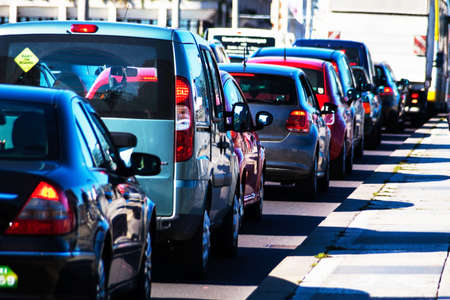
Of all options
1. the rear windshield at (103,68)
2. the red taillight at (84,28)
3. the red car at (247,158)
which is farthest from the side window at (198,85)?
the red car at (247,158)

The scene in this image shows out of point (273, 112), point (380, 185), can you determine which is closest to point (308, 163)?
point (273, 112)

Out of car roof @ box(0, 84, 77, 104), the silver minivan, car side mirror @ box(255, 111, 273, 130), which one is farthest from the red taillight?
car side mirror @ box(255, 111, 273, 130)

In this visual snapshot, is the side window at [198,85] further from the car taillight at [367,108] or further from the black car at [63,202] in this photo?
the car taillight at [367,108]

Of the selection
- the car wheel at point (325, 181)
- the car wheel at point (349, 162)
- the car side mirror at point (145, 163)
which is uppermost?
the car side mirror at point (145, 163)

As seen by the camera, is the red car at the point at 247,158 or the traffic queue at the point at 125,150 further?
the red car at the point at 247,158

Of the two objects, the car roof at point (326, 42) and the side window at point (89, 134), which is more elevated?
the side window at point (89, 134)

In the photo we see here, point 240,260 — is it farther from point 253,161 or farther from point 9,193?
point 9,193

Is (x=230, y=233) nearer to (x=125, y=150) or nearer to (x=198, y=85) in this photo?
(x=198, y=85)

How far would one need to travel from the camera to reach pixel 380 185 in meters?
18.5

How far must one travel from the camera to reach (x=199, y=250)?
948 centimetres

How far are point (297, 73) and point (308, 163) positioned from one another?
3.45ft

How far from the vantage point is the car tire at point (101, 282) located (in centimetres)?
624

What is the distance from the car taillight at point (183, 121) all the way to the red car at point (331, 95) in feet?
29.6

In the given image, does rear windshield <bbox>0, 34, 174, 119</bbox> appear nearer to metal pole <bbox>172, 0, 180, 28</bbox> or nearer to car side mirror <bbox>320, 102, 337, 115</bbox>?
Result: car side mirror <bbox>320, 102, 337, 115</bbox>
